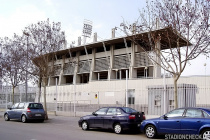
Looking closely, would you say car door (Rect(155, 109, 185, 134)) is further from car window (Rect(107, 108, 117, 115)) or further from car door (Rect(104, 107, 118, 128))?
car window (Rect(107, 108, 117, 115))

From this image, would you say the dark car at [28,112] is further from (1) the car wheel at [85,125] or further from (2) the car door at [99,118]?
(2) the car door at [99,118]

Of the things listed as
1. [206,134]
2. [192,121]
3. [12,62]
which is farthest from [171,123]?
[12,62]

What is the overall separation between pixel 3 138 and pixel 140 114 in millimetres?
6524

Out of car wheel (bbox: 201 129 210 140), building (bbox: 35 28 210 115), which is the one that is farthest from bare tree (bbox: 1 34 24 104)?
car wheel (bbox: 201 129 210 140)

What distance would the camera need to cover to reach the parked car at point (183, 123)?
9.58 m

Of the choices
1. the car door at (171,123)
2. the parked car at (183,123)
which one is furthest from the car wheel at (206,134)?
the car door at (171,123)

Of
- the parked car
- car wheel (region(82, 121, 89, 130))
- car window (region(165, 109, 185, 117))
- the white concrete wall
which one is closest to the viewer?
the parked car

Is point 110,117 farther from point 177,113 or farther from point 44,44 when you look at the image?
point 44,44

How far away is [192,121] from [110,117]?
4357 millimetres

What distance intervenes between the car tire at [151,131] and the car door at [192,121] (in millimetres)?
1389

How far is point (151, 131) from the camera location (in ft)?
36.8

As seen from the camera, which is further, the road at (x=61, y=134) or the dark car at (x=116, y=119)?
the dark car at (x=116, y=119)

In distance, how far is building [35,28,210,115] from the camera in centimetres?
2402

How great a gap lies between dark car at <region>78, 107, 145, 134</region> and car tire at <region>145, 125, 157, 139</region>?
104cm
